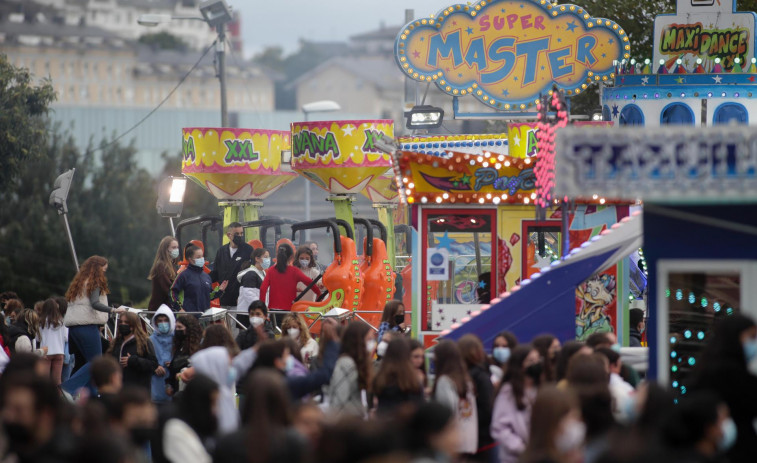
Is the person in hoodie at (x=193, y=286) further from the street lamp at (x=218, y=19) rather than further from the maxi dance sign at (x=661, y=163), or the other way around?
the street lamp at (x=218, y=19)

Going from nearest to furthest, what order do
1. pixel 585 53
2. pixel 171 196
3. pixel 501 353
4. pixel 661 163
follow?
pixel 661 163
pixel 501 353
pixel 585 53
pixel 171 196

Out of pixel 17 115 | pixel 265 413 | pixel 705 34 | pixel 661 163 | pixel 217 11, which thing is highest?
pixel 217 11

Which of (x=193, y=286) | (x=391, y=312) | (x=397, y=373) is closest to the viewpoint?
(x=397, y=373)

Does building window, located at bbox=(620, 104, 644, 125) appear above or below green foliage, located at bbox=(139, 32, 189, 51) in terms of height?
below

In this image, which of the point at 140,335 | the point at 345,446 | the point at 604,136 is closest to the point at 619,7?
the point at 140,335

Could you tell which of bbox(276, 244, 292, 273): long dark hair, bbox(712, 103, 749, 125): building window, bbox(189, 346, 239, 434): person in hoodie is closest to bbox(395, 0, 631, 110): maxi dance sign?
bbox(712, 103, 749, 125): building window

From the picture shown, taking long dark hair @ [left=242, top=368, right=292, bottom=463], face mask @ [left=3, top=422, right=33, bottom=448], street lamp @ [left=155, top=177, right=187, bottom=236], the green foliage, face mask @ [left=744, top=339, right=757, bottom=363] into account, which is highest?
the green foliage

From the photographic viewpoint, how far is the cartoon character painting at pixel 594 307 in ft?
51.2

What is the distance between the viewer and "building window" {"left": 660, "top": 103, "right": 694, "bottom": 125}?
Result: 18.8m

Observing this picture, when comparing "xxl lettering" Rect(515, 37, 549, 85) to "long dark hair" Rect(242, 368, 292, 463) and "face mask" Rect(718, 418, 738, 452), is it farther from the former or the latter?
"long dark hair" Rect(242, 368, 292, 463)

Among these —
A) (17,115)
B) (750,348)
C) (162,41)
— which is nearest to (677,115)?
(750,348)

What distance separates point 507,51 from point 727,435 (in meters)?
11.7

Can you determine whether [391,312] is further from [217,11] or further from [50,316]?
[217,11]

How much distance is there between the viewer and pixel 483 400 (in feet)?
34.3
